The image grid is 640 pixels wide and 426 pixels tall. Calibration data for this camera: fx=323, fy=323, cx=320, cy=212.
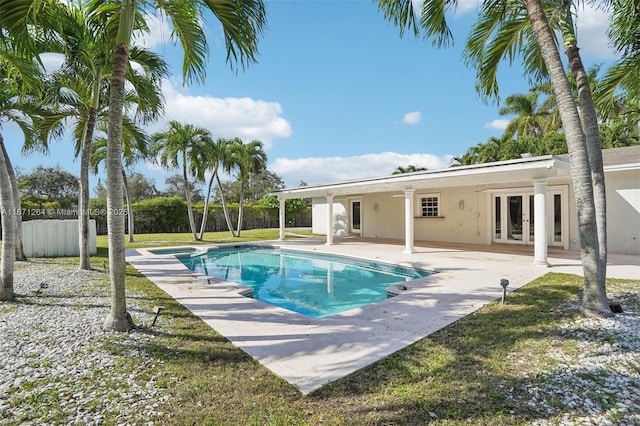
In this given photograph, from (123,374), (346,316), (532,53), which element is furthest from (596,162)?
(123,374)

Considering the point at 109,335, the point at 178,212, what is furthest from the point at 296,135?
the point at 109,335

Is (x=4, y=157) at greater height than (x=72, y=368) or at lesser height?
greater

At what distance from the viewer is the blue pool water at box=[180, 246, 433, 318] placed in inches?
343

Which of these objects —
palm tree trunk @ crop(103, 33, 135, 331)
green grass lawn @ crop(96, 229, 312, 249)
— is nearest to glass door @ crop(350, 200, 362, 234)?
green grass lawn @ crop(96, 229, 312, 249)

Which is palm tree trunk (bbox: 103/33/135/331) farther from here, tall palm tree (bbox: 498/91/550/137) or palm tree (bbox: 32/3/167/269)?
tall palm tree (bbox: 498/91/550/137)

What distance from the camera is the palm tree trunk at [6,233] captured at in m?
6.48

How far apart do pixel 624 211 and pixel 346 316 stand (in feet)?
41.7

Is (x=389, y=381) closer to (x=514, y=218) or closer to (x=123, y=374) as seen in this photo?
(x=123, y=374)

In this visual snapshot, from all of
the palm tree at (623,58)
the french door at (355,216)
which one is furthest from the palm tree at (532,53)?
the french door at (355,216)

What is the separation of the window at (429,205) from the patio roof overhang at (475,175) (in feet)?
15.4

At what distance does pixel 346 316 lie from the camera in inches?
233

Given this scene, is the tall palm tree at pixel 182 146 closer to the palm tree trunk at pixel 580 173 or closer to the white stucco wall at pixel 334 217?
the white stucco wall at pixel 334 217

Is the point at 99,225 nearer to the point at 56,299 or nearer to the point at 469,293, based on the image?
the point at 56,299

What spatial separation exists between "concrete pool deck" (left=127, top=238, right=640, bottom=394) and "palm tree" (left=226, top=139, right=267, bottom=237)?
44.8ft
